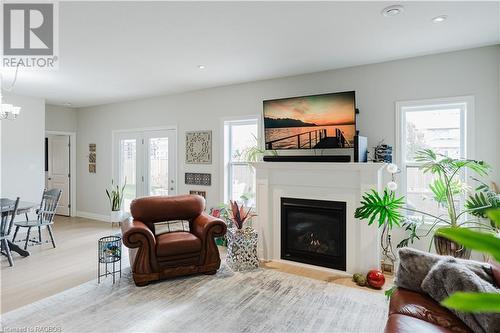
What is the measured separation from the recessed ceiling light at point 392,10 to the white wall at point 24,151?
626 centimetres

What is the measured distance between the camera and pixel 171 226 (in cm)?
374

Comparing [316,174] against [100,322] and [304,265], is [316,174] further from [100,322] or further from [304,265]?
[100,322]

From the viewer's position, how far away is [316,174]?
3793 millimetres

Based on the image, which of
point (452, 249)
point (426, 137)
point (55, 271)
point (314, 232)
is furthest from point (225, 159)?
point (452, 249)

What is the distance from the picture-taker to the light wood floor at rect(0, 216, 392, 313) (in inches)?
117

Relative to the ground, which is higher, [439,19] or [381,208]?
[439,19]

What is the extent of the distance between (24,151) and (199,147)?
135 inches

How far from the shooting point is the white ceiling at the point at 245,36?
7.99ft

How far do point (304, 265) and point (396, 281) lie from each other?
1.81 m

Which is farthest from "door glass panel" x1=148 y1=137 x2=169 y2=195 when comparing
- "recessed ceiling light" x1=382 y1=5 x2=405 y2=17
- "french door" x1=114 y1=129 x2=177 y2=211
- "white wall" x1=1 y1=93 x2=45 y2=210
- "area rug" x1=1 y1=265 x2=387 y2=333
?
"recessed ceiling light" x1=382 y1=5 x2=405 y2=17

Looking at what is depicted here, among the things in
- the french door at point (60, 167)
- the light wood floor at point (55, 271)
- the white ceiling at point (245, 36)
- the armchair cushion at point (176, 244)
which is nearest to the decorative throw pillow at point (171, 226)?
the armchair cushion at point (176, 244)

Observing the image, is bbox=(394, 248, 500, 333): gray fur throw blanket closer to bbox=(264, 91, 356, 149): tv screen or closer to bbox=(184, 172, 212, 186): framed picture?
bbox=(264, 91, 356, 149): tv screen

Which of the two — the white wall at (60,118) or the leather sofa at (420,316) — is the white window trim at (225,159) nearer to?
the leather sofa at (420,316)

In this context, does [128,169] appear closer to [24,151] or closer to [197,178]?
[24,151]
